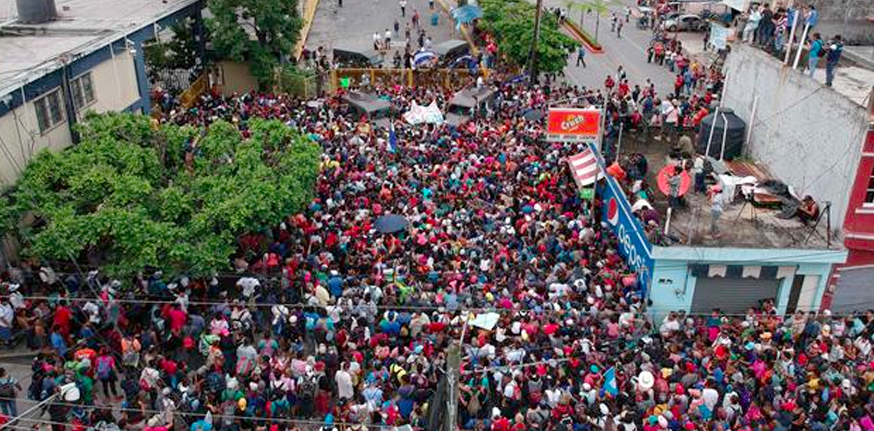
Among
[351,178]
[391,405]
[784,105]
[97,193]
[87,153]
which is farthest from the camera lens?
[351,178]

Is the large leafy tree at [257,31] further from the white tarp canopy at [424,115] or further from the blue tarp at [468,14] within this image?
the blue tarp at [468,14]

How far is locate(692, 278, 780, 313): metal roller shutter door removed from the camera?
19.5 m

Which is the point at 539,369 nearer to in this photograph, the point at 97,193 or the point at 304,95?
the point at 97,193

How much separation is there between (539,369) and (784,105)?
39.5 ft

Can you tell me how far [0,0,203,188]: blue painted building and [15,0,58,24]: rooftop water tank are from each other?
85 mm

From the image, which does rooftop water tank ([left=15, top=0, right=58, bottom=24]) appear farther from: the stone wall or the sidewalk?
the sidewalk

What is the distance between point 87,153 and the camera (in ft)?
62.5

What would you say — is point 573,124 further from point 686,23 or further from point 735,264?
point 686,23

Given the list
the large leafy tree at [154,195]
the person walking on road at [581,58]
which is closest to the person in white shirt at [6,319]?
the large leafy tree at [154,195]

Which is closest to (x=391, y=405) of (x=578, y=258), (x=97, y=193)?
(x=578, y=258)

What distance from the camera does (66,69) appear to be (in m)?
21.8

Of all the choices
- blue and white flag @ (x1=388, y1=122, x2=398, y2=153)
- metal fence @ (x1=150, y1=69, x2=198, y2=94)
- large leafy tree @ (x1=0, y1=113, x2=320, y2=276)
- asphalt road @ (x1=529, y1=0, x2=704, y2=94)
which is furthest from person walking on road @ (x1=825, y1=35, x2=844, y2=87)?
metal fence @ (x1=150, y1=69, x2=198, y2=94)

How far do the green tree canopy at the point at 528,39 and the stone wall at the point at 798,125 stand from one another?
10.9 metres

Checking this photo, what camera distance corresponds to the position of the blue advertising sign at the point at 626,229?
19312mm
